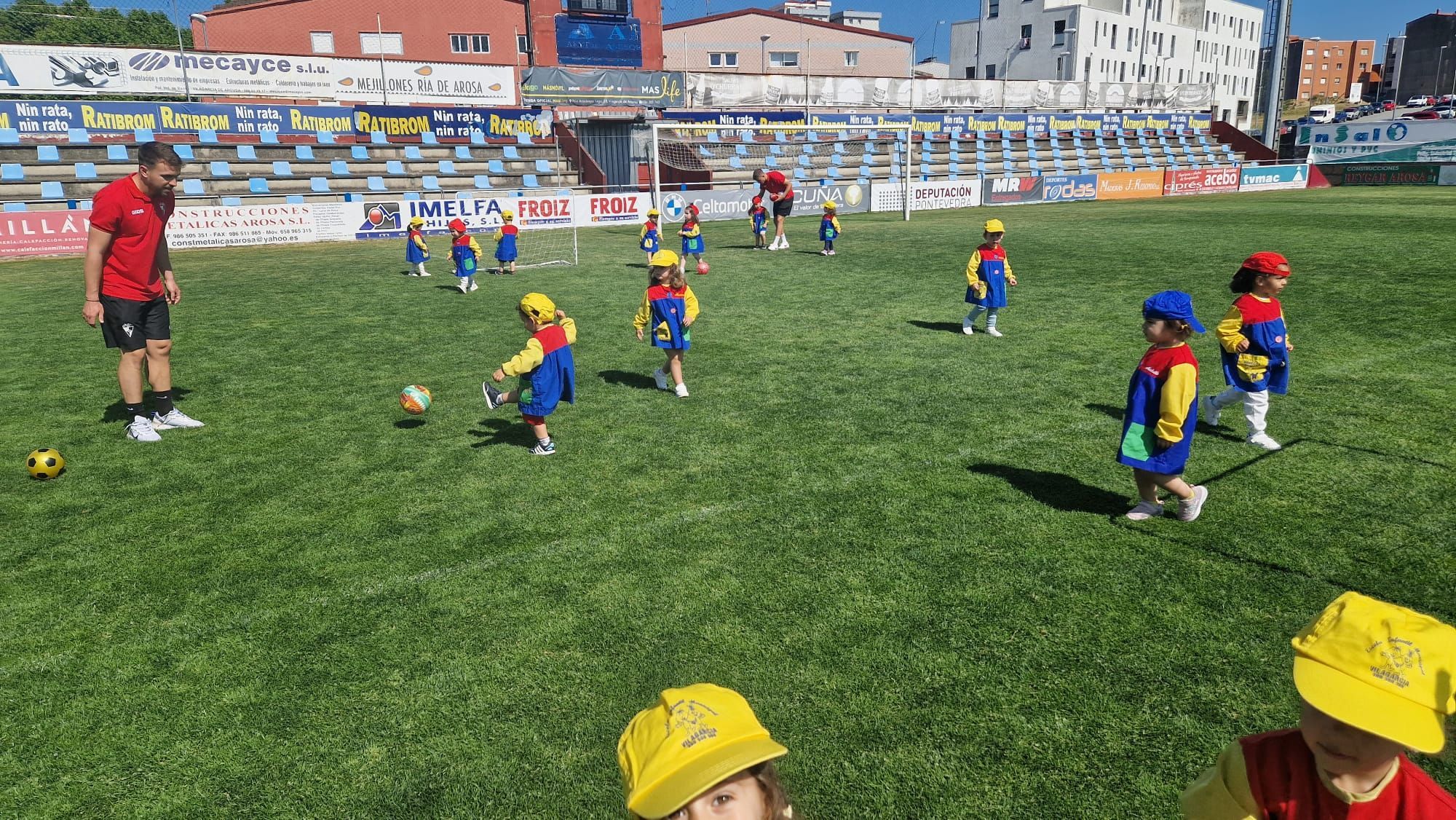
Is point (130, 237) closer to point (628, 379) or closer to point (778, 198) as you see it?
point (628, 379)

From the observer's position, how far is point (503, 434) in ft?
27.4

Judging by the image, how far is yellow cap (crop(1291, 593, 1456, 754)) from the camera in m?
1.64

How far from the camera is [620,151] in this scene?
119 ft

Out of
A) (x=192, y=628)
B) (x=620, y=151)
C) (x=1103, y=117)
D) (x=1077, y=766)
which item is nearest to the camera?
(x=1077, y=766)

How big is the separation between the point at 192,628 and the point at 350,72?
110 feet

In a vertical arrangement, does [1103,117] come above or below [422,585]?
above

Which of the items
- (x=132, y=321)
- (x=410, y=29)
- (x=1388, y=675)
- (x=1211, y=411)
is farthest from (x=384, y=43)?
(x=1388, y=675)

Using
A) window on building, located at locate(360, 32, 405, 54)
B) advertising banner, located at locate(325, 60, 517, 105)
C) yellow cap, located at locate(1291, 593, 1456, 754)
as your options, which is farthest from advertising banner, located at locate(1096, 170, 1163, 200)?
yellow cap, located at locate(1291, 593, 1456, 754)

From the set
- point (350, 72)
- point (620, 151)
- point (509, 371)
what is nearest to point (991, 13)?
point (620, 151)

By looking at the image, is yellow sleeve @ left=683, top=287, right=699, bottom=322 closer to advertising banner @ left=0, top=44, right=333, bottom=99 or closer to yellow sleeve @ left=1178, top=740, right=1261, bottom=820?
yellow sleeve @ left=1178, top=740, right=1261, bottom=820

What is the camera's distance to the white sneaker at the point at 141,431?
8.09 metres

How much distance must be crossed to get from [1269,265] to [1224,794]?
20.7ft

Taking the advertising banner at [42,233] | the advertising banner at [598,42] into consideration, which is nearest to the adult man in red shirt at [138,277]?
the advertising banner at [42,233]

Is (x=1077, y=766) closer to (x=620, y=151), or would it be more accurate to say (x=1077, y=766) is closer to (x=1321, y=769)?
(x=1321, y=769)
